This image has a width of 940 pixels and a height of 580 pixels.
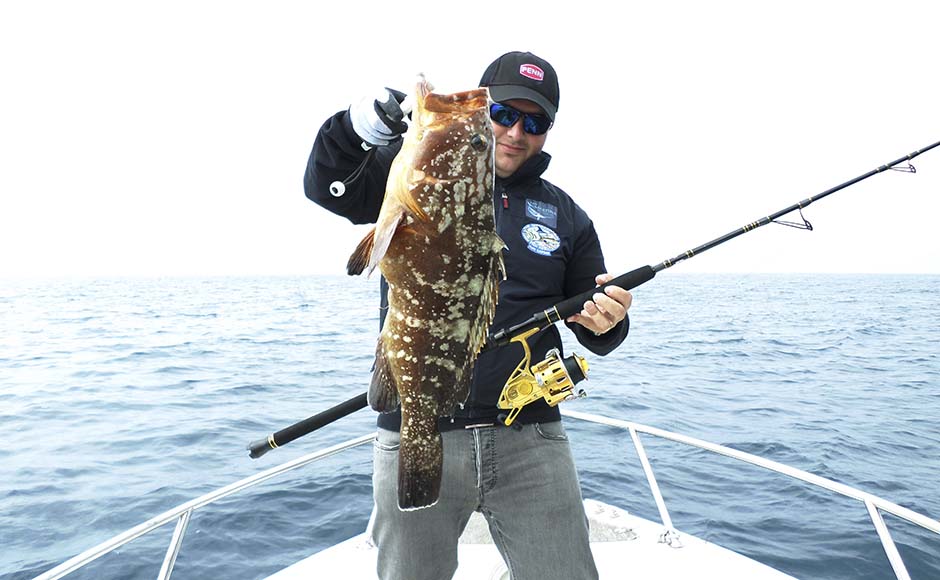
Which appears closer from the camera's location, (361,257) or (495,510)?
(361,257)

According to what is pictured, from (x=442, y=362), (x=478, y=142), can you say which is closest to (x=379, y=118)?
(x=478, y=142)

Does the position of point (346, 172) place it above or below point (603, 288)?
above

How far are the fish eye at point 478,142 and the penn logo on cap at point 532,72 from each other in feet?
2.93

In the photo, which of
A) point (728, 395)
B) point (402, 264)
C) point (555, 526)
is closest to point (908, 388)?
point (728, 395)

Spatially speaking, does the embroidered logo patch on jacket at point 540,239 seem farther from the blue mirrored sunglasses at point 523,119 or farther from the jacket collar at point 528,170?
the blue mirrored sunglasses at point 523,119

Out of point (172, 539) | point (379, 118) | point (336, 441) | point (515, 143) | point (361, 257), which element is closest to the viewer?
point (361, 257)

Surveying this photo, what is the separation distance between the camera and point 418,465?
2.22 meters

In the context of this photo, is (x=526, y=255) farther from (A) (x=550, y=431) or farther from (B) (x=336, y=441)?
(B) (x=336, y=441)

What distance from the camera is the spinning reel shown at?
272 cm

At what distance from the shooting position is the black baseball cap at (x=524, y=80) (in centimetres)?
271

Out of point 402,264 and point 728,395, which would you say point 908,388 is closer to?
point 728,395

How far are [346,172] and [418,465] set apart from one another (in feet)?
3.87

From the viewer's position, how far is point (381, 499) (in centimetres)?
264

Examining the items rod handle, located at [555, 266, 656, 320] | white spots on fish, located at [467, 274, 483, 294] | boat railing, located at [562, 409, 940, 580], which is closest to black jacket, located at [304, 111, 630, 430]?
rod handle, located at [555, 266, 656, 320]
